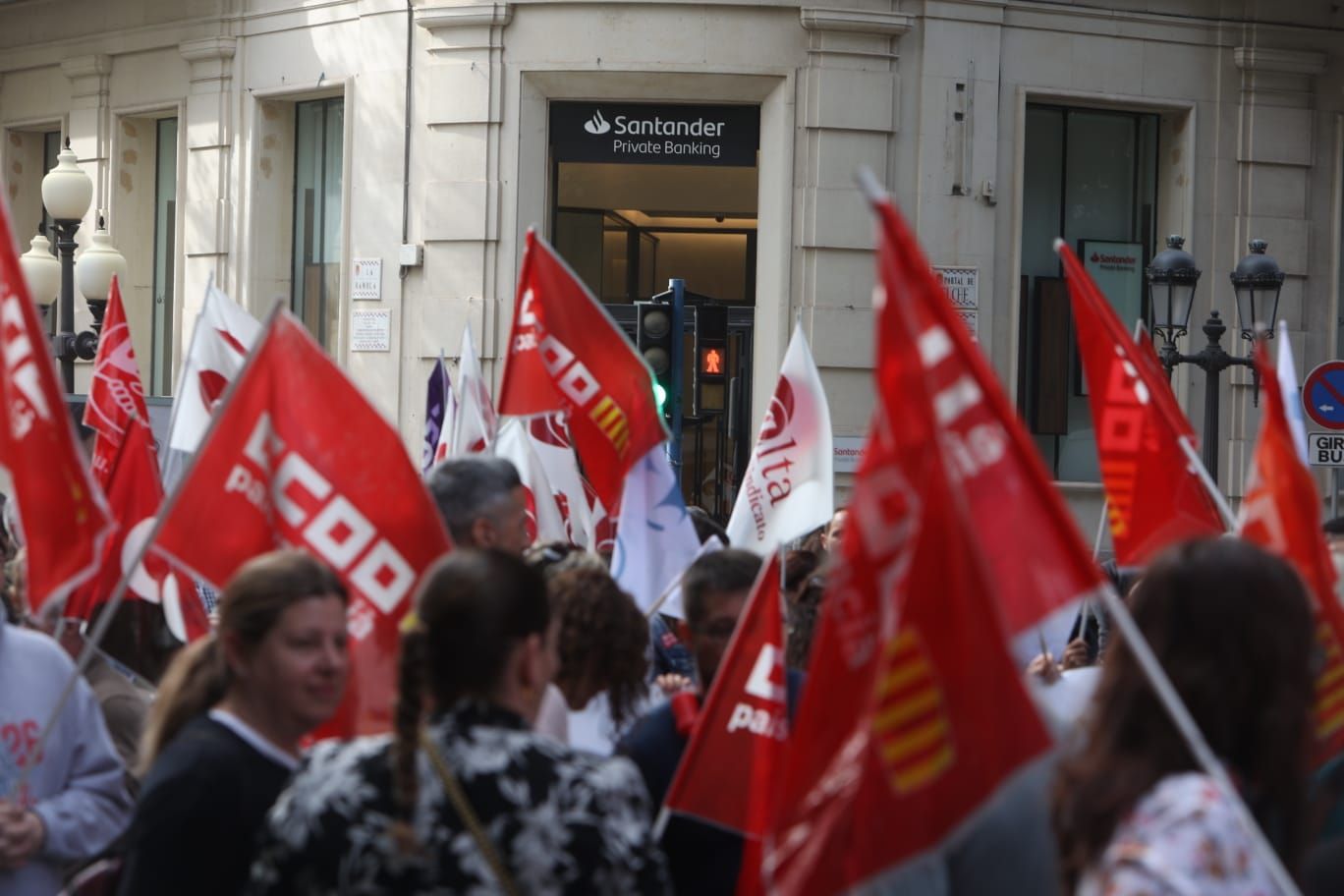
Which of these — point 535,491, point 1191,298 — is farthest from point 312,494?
point 1191,298

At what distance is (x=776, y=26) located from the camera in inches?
671

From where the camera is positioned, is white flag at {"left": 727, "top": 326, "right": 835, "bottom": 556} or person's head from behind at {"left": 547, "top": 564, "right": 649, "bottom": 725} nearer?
person's head from behind at {"left": 547, "top": 564, "right": 649, "bottom": 725}

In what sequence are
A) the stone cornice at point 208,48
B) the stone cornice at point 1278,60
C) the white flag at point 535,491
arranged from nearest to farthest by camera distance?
the white flag at point 535,491 < the stone cornice at point 1278,60 < the stone cornice at point 208,48

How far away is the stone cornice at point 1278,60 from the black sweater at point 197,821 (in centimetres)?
1620

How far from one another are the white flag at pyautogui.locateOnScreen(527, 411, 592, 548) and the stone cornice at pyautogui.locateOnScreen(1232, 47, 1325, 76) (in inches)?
426

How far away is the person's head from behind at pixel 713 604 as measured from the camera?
5078 millimetres

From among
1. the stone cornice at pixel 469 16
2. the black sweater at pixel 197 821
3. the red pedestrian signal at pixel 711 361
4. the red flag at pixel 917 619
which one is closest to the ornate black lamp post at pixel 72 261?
the stone cornice at pixel 469 16

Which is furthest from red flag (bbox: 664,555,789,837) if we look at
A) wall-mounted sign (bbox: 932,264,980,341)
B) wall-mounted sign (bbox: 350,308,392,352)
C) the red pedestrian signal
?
wall-mounted sign (bbox: 350,308,392,352)

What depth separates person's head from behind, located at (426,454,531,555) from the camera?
5.36m

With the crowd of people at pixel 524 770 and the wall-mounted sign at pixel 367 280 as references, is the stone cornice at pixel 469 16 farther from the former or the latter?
the crowd of people at pixel 524 770

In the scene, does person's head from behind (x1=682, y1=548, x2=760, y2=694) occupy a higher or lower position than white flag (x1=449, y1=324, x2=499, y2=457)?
lower

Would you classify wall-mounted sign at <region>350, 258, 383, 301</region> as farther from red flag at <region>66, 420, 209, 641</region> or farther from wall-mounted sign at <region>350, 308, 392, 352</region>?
red flag at <region>66, 420, 209, 641</region>

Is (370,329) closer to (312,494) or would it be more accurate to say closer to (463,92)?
(463,92)

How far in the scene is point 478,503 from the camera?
5.36 meters
